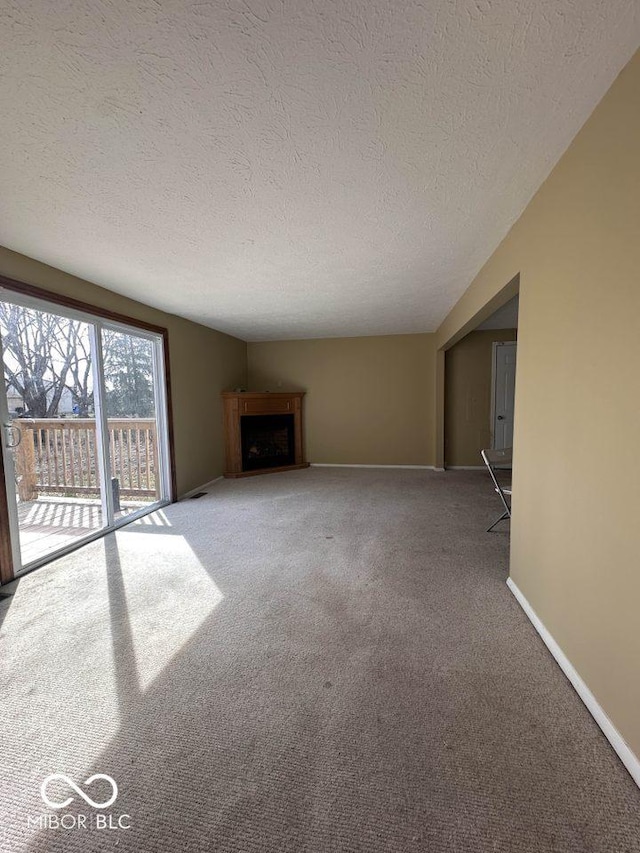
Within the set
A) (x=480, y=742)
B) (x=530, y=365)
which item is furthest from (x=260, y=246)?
(x=480, y=742)

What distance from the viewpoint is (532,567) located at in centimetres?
180

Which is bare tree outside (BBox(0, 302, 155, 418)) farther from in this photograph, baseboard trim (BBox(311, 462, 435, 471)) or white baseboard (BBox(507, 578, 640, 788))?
white baseboard (BBox(507, 578, 640, 788))

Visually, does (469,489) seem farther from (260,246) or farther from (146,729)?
(146,729)

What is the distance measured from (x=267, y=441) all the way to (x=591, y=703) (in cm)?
520

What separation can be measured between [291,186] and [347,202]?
33 cm

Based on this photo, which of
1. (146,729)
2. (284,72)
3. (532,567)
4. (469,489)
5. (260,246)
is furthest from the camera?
(469,489)

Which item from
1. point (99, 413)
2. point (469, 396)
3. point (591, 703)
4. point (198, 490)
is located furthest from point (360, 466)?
point (591, 703)

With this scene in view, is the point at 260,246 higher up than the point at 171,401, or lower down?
higher up

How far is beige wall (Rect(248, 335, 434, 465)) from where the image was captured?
575 centimetres

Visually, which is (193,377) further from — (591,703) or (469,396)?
(591,703)

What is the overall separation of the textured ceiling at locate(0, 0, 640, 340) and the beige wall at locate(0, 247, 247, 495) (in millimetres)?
974

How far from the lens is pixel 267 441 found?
603cm

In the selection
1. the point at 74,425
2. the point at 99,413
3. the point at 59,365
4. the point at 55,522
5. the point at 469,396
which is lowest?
the point at 55,522

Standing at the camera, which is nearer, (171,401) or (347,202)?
(347,202)
